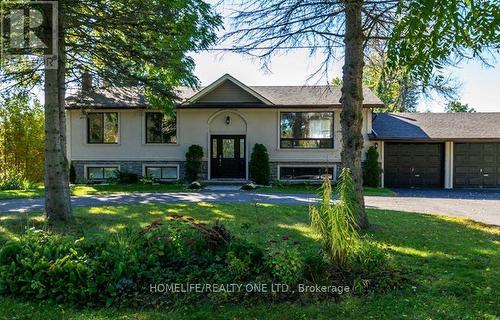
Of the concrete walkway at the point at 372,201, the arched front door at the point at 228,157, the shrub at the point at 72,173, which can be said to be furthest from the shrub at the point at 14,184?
the arched front door at the point at 228,157

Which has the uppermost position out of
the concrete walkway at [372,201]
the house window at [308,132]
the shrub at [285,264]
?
the house window at [308,132]

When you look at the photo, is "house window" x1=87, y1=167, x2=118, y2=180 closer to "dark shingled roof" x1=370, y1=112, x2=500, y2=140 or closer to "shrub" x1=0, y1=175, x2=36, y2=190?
"shrub" x1=0, y1=175, x2=36, y2=190

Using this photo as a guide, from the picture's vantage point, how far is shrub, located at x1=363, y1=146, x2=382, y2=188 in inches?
659

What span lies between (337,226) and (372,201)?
891cm

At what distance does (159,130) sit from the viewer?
18.1 m

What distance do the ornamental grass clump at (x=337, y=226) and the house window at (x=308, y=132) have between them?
44.1 feet

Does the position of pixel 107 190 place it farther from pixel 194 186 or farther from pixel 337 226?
pixel 337 226

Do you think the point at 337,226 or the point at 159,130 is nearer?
the point at 337,226

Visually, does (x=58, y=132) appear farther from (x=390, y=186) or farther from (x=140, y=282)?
(x=390, y=186)

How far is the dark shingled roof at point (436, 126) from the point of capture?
17208 mm

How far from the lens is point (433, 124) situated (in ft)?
62.0

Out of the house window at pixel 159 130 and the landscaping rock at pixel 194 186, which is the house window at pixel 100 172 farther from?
the landscaping rock at pixel 194 186

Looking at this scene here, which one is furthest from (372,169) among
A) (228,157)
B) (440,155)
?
(228,157)

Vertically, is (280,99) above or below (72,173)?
above
